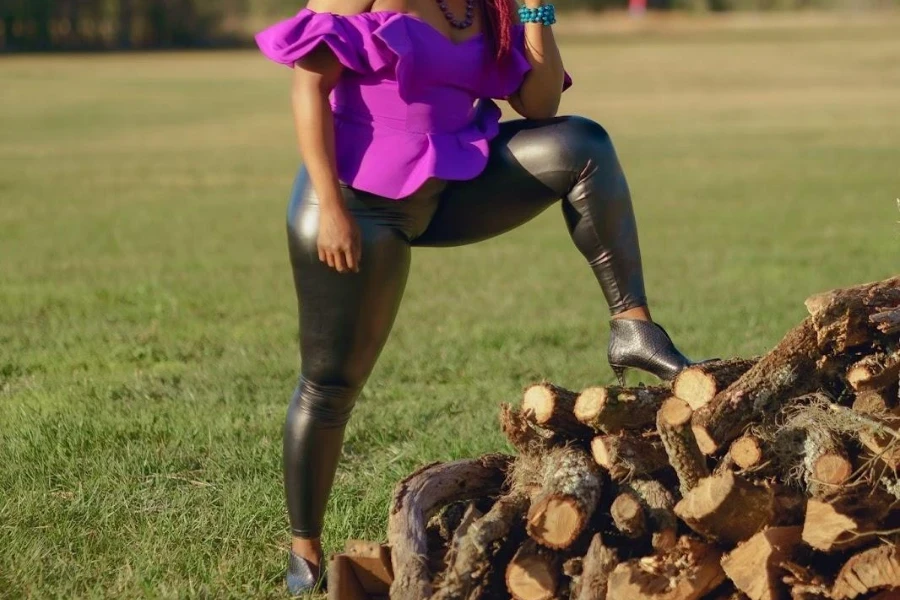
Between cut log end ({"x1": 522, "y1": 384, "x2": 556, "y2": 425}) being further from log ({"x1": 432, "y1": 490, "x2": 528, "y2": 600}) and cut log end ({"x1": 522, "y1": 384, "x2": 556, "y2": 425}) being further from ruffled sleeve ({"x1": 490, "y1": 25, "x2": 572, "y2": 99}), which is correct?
ruffled sleeve ({"x1": 490, "y1": 25, "x2": 572, "y2": 99})

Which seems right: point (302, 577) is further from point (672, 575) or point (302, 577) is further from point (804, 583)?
point (804, 583)

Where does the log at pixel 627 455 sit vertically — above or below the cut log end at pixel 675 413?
below

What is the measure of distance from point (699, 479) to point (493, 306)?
6.57 m

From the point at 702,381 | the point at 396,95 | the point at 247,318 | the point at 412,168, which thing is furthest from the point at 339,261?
the point at 247,318

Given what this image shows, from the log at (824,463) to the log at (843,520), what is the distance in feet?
0.24

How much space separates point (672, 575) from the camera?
3.59m

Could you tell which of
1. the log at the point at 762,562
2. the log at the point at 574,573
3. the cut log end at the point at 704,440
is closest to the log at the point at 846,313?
the cut log end at the point at 704,440

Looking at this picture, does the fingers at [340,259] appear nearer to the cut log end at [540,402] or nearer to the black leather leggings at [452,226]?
the black leather leggings at [452,226]

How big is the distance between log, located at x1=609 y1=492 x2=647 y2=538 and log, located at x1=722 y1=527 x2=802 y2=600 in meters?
0.25

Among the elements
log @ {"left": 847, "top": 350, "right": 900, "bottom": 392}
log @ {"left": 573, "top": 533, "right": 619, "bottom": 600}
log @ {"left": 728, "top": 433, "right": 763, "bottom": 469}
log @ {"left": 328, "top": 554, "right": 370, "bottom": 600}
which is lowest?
log @ {"left": 328, "top": 554, "right": 370, "bottom": 600}

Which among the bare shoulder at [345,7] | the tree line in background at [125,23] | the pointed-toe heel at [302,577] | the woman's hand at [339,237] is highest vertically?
the bare shoulder at [345,7]

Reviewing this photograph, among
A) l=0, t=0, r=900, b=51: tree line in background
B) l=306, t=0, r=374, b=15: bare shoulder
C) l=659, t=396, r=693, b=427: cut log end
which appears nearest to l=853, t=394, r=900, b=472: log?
l=659, t=396, r=693, b=427: cut log end

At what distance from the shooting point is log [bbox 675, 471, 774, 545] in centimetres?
354

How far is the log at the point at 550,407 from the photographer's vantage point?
396 cm
